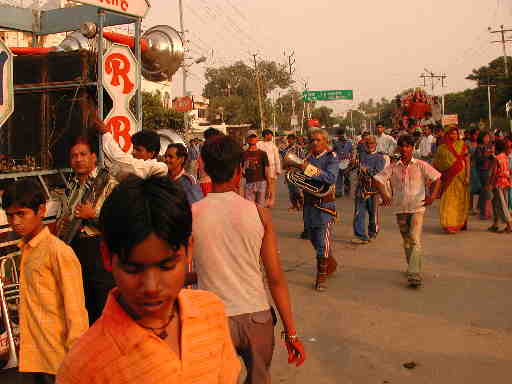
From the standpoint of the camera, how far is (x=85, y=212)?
3873 mm

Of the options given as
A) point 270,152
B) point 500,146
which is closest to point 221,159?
point 500,146

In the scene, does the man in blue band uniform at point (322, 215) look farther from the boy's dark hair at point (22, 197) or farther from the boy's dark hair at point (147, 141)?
the boy's dark hair at point (22, 197)

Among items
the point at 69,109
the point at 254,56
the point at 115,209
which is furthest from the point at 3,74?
the point at 254,56

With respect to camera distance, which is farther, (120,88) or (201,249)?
(120,88)

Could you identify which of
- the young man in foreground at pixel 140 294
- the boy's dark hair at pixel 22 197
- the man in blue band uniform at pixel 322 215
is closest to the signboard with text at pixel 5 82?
the boy's dark hair at pixel 22 197

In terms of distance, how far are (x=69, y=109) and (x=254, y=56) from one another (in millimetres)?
47454

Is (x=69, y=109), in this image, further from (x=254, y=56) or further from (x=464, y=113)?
(x=464, y=113)

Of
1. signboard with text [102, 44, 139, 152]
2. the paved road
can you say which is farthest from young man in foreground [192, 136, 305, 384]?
signboard with text [102, 44, 139, 152]

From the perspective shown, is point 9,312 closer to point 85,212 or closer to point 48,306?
point 85,212

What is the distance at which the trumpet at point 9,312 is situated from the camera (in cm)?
403

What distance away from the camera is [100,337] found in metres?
1.33

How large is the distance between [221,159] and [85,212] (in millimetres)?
1248

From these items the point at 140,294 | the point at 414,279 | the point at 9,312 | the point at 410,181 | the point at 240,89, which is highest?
the point at 240,89

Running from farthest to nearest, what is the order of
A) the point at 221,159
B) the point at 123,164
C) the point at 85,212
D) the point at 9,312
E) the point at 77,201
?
Answer: the point at 123,164 → the point at 9,312 → the point at 77,201 → the point at 85,212 → the point at 221,159
